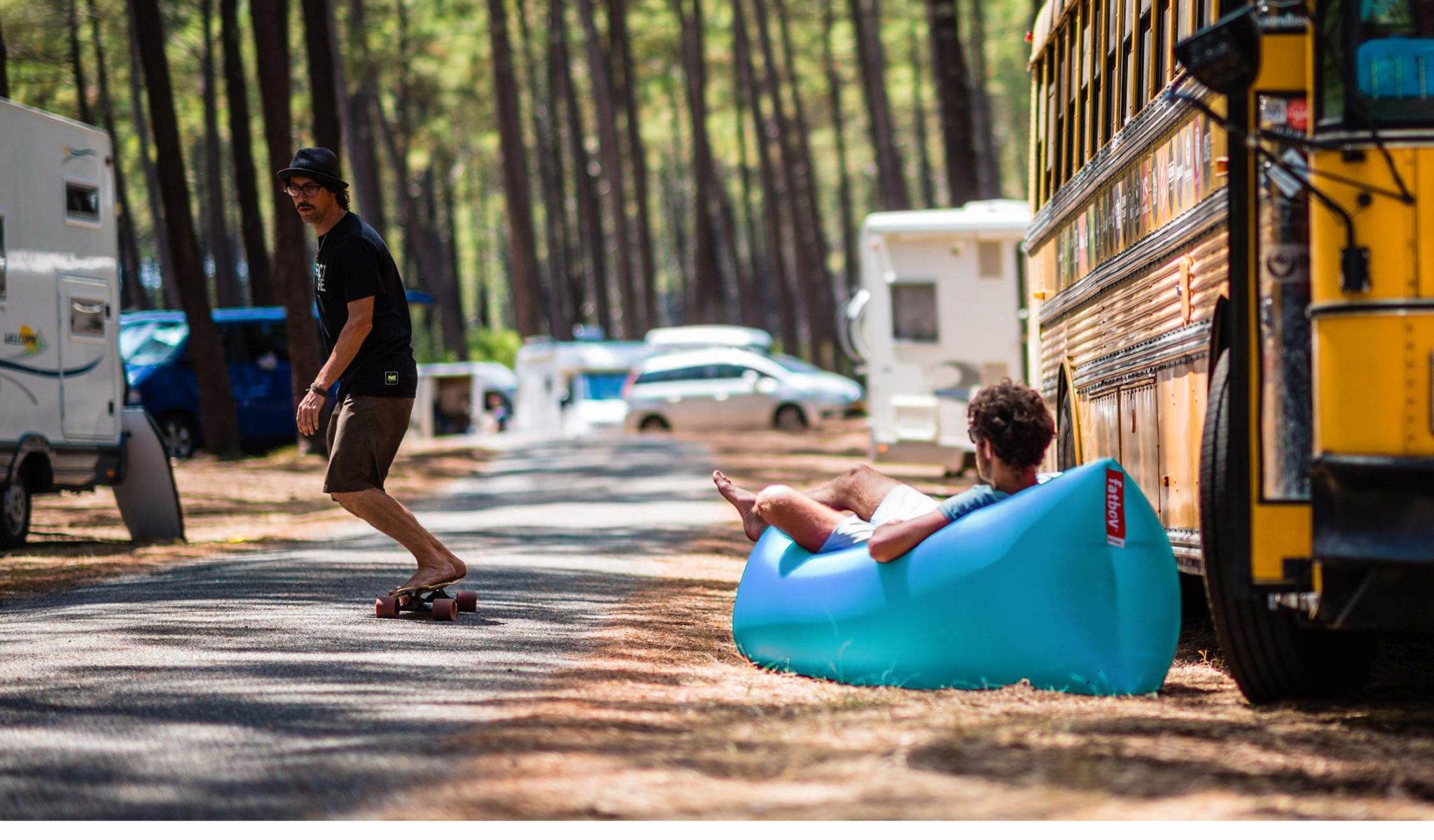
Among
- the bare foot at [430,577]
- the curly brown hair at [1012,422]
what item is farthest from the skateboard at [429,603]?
the curly brown hair at [1012,422]

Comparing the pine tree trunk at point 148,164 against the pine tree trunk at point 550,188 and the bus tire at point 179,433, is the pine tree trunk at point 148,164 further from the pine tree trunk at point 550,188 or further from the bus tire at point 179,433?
the bus tire at point 179,433

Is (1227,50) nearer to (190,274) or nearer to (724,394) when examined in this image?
(190,274)

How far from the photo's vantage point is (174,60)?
48.9 metres

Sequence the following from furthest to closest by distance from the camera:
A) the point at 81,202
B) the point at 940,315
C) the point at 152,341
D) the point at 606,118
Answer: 1. the point at 606,118
2. the point at 152,341
3. the point at 940,315
4. the point at 81,202

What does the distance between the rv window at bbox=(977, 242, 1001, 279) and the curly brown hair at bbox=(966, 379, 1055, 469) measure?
1384 centimetres

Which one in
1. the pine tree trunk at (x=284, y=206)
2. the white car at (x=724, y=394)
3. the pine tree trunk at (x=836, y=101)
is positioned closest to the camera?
the pine tree trunk at (x=284, y=206)

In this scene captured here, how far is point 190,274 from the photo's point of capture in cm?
2608

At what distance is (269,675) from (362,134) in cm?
4252

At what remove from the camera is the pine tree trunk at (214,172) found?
148 feet

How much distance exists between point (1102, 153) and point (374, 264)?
3489 millimetres

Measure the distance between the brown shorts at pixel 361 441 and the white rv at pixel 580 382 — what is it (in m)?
29.7

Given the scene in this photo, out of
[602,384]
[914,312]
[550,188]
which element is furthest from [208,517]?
[550,188]

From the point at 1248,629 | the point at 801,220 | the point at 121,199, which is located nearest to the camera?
the point at 1248,629

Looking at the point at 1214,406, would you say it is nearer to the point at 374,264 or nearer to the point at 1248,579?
the point at 1248,579
